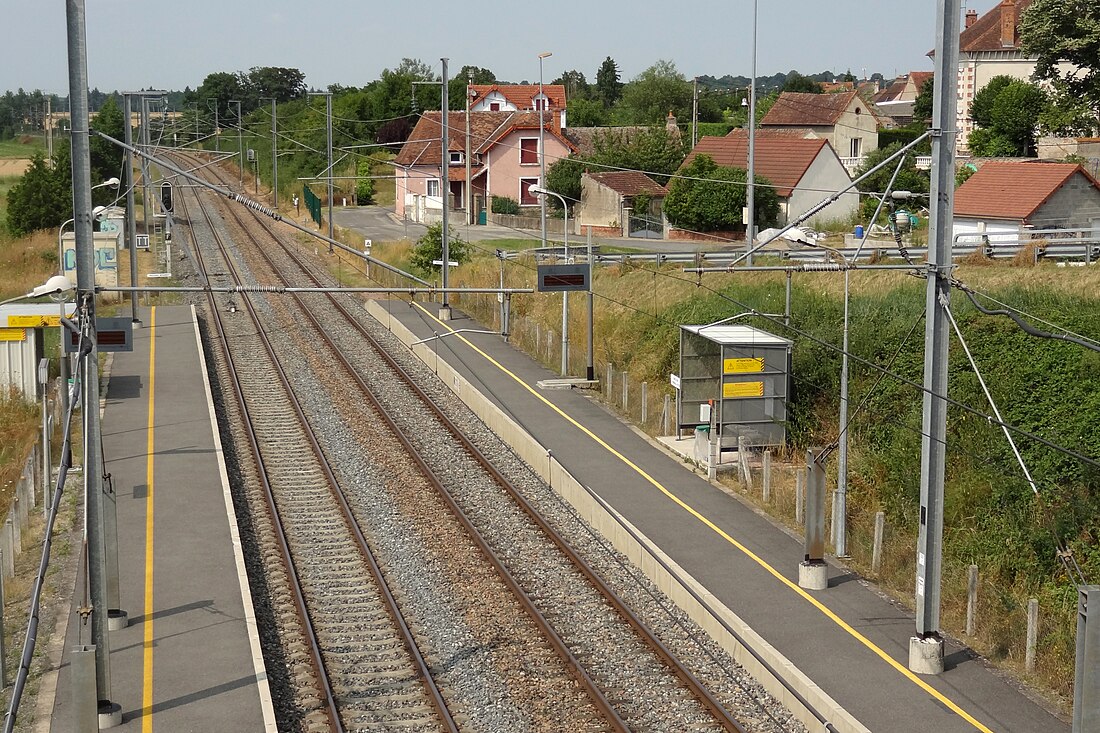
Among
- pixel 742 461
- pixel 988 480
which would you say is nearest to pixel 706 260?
pixel 742 461

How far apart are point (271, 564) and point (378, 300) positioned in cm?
2379

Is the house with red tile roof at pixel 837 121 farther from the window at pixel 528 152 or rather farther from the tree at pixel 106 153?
the tree at pixel 106 153

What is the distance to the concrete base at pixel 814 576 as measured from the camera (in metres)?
14.9

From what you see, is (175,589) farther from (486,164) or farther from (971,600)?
(486,164)

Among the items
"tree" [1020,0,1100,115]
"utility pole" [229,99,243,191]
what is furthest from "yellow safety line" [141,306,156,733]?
"tree" [1020,0,1100,115]

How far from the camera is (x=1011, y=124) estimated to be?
56094mm

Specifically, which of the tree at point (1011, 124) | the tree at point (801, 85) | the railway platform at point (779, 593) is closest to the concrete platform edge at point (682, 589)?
the railway platform at point (779, 593)

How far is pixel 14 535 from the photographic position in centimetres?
1700

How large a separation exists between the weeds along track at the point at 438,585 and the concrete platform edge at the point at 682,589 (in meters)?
0.26

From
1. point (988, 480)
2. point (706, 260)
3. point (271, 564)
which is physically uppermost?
point (706, 260)

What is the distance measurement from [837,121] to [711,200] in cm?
2219

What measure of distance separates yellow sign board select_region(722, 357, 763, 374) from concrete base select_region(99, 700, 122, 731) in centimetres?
1153

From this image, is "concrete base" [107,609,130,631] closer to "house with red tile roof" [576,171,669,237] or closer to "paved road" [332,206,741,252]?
"paved road" [332,206,741,252]

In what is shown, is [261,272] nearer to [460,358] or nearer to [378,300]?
[378,300]
